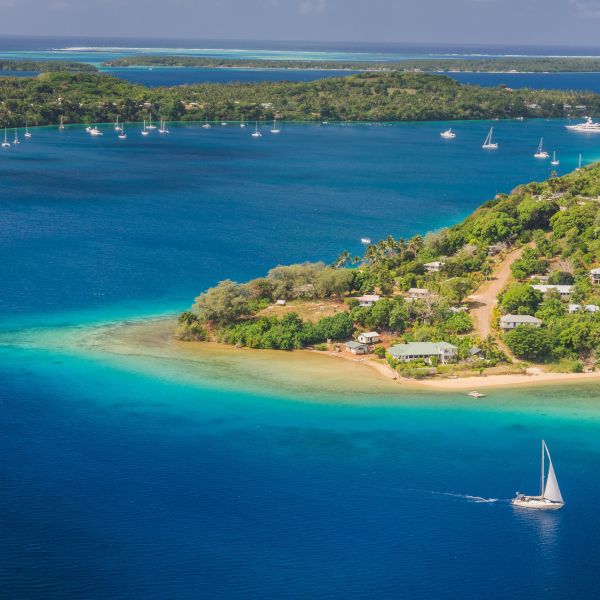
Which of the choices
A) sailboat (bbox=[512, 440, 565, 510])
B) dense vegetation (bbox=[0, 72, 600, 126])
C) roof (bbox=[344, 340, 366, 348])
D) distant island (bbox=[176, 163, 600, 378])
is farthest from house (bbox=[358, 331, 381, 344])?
dense vegetation (bbox=[0, 72, 600, 126])

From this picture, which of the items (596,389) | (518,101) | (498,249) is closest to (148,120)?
(518,101)

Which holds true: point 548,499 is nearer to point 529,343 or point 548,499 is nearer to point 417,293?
point 529,343

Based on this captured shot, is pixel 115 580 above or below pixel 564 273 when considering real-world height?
below

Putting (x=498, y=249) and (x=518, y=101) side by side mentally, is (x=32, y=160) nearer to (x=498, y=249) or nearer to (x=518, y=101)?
(x=498, y=249)

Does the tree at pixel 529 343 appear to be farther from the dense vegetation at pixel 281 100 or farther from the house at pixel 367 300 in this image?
the dense vegetation at pixel 281 100

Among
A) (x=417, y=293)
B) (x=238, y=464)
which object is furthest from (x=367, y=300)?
(x=238, y=464)

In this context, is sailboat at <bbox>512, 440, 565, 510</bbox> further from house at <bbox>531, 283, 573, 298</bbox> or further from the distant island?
house at <bbox>531, 283, 573, 298</bbox>
